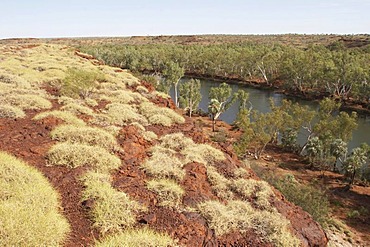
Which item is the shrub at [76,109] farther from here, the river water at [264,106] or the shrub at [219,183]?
the river water at [264,106]

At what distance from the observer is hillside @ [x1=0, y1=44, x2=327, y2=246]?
7379 mm

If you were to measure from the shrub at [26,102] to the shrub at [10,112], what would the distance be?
1.11 metres

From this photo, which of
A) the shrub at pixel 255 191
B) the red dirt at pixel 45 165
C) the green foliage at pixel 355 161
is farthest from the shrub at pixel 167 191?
the green foliage at pixel 355 161

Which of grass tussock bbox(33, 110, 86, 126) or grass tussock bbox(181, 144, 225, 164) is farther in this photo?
grass tussock bbox(33, 110, 86, 126)

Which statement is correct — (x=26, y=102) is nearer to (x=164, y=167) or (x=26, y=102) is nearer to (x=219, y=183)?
(x=164, y=167)

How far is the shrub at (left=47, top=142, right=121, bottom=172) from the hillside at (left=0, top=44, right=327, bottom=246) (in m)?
0.03

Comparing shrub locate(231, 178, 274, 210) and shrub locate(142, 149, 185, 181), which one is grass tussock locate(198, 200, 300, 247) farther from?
shrub locate(142, 149, 185, 181)

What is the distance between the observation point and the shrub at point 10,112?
12883 millimetres

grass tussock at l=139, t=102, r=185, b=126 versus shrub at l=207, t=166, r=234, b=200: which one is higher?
grass tussock at l=139, t=102, r=185, b=126

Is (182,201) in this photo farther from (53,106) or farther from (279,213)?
(53,106)

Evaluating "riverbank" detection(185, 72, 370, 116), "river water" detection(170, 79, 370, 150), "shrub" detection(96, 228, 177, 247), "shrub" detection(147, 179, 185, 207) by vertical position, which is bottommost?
"river water" detection(170, 79, 370, 150)

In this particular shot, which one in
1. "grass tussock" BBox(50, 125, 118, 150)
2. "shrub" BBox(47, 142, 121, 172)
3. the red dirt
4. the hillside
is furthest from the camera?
"grass tussock" BBox(50, 125, 118, 150)

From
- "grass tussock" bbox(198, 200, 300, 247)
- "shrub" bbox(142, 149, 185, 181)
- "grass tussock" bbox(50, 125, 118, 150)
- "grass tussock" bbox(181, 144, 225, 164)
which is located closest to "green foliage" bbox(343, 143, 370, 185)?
"grass tussock" bbox(181, 144, 225, 164)

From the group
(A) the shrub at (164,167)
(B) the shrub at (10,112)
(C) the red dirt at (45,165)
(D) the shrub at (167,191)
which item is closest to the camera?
(C) the red dirt at (45,165)
